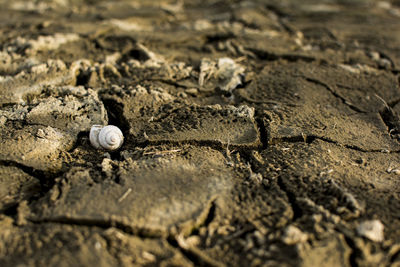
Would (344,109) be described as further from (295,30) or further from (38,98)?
(38,98)

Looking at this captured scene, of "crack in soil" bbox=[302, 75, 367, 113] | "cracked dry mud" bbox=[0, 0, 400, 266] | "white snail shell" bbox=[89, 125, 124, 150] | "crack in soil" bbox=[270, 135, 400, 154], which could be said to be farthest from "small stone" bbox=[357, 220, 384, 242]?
"white snail shell" bbox=[89, 125, 124, 150]

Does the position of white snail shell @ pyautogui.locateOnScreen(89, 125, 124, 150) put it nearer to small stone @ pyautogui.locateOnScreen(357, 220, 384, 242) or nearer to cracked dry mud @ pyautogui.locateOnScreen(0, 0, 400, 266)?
cracked dry mud @ pyautogui.locateOnScreen(0, 0, 400, 266)

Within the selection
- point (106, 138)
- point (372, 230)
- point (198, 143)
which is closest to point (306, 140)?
point (198, 143)

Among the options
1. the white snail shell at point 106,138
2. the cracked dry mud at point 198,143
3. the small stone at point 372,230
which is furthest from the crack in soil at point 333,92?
the white snail shell at point 106,138

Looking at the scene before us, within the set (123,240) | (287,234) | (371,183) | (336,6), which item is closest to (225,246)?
(287,234)

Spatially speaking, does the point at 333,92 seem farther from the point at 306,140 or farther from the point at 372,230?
the point at 372,230

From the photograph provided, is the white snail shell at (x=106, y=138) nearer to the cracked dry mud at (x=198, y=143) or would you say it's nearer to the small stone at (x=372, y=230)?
the cracked dry mud at (x=198, y=143)
